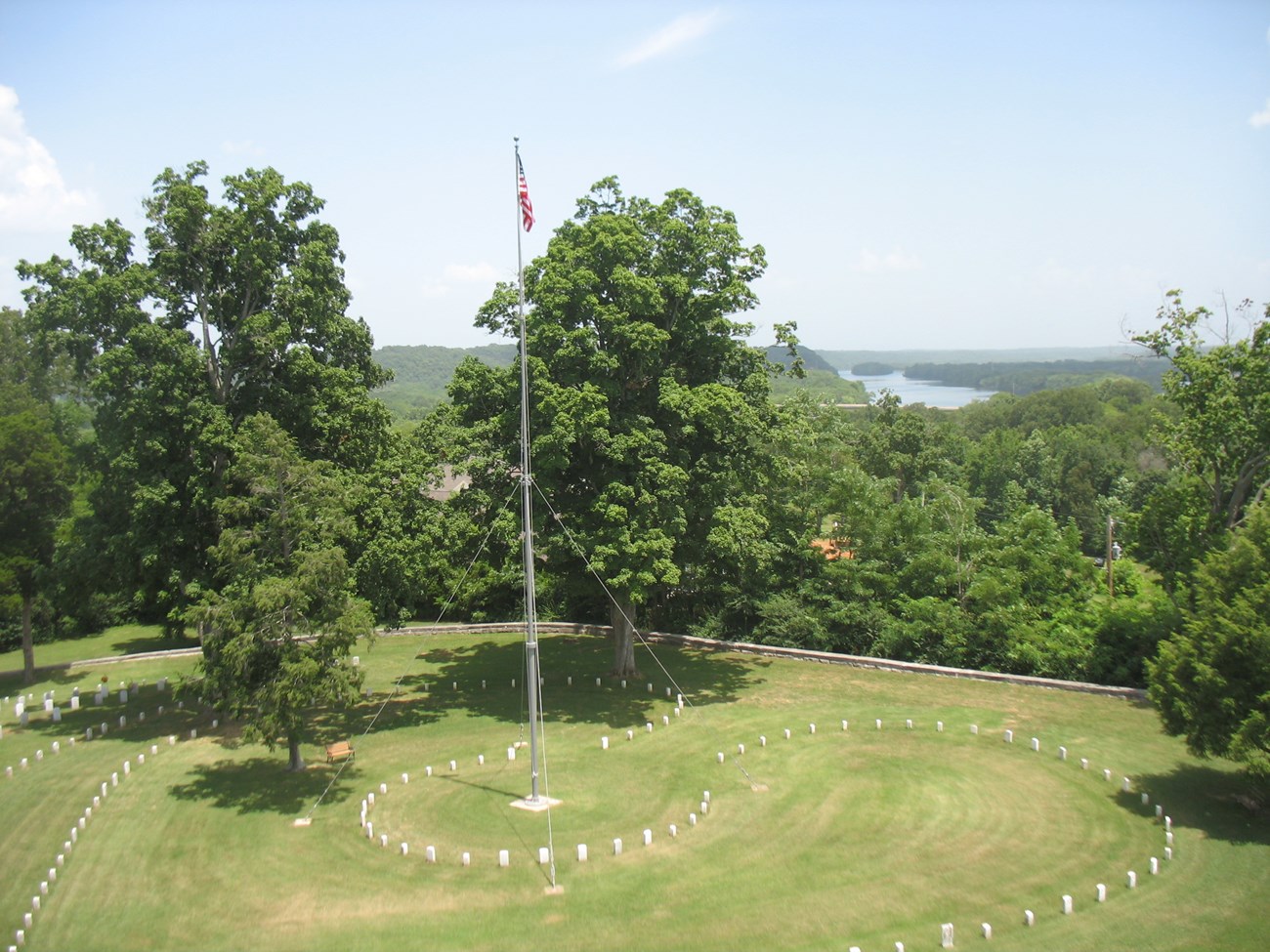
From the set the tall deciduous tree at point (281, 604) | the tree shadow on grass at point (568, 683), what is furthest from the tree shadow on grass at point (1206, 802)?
the tall deciduous tree at point (281, 604)

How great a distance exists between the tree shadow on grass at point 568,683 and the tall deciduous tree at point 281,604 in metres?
6.80

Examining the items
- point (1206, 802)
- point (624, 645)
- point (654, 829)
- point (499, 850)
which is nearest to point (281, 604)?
point (499, 850)

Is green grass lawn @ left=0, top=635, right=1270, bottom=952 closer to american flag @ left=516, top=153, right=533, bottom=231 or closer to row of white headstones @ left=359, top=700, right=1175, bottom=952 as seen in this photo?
row of white headstones @ left=359, top=700, right=1175, bottom=952

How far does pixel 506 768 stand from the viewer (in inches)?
1066

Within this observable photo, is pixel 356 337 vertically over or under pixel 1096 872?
over

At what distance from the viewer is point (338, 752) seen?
89.2ft

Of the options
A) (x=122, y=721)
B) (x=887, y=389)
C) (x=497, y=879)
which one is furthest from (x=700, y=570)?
(x=887, y=389)

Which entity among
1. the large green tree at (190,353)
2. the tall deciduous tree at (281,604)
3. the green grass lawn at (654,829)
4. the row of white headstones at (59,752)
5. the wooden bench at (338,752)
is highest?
the large green tree at (190,353)

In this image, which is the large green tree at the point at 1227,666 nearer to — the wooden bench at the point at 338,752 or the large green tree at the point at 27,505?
the wooden bench at the point at 338,752

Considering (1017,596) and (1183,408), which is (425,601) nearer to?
(1017,596)

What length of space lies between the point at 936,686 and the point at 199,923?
25242 mm

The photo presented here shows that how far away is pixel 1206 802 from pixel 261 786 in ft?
80.8

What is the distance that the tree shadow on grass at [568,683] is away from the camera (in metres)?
32.2

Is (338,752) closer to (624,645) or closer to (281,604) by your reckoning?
(281,604)
